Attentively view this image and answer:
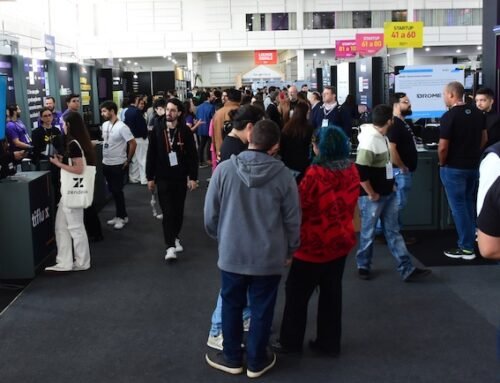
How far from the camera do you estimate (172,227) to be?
5.77 meters

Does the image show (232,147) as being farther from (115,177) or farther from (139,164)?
(139,164)

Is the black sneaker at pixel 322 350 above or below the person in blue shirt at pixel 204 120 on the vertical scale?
below

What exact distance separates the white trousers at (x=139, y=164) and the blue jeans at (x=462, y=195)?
5706mm

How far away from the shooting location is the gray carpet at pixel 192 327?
3471mm

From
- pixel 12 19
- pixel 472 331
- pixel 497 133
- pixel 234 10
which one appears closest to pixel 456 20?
pixel 234 10

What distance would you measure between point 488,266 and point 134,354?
3.30 m

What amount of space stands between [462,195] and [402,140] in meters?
0.86

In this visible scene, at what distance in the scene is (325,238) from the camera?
3383 millimetres

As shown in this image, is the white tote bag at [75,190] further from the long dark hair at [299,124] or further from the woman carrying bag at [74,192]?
the long dark hair at [299,124]

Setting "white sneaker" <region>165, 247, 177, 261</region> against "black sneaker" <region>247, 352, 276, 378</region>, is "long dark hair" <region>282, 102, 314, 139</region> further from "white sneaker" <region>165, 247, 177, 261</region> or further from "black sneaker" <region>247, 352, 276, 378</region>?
"black sneaker" <region>247, 352, 276, 378</region>

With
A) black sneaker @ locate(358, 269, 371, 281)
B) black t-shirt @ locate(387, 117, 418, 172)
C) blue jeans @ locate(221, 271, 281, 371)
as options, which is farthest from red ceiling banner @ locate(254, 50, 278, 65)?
blue jeans @ locate(221, 271, 281, 371)

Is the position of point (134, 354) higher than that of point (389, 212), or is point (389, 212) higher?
point (389, 212)

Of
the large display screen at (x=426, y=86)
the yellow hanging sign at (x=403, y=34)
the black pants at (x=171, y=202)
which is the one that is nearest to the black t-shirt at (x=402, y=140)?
the black pants at (x=171, y=202)

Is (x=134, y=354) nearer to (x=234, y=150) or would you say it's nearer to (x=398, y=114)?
(x=234, y=150)
